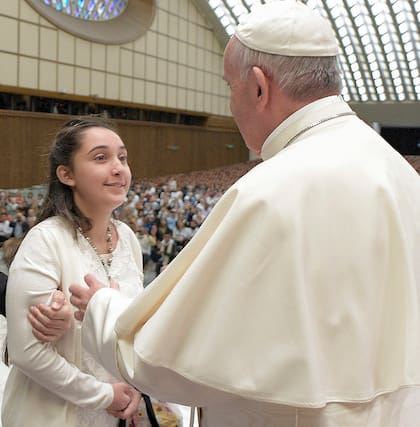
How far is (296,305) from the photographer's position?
1.29 m

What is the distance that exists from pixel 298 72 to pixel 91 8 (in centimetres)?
2505

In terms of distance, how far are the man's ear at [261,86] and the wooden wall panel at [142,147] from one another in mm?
13256

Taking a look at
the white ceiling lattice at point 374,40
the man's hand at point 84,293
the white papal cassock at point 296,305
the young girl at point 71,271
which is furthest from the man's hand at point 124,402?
the white ceiling lattice at point 374,40

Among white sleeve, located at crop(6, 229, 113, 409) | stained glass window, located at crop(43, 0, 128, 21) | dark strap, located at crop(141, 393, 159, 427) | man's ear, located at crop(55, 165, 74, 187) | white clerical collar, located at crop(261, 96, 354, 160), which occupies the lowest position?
dark strap, located at crop(141, 393, 159, 427)

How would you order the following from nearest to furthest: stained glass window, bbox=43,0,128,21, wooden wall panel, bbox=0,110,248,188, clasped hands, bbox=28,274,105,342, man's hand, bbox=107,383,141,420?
clasped hands, bbox=28,274,105,342 < man's hand, bbox=107,383,141,420 < wooden wall panel, bbox=0,110,248,188 < stained glass window, bbox=43,0,128,21

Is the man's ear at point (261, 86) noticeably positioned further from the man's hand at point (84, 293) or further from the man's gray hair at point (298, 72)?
the man's hand at point (84, 293)

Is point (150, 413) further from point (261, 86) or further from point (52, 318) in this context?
point (261, 86)

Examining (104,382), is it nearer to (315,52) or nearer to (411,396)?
(411,396)

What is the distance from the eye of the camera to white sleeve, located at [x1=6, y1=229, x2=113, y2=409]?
1.87 metres

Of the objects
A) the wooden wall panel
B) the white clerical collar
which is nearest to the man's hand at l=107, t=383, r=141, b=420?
the white clerical collar

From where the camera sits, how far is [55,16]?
21.9m

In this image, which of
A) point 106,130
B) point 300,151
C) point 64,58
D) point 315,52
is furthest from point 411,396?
point 64,58

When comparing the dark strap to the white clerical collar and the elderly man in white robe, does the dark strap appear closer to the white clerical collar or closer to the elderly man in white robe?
the elderly man in white robe

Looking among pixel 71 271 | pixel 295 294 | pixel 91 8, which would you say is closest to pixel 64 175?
pixel 71 271
